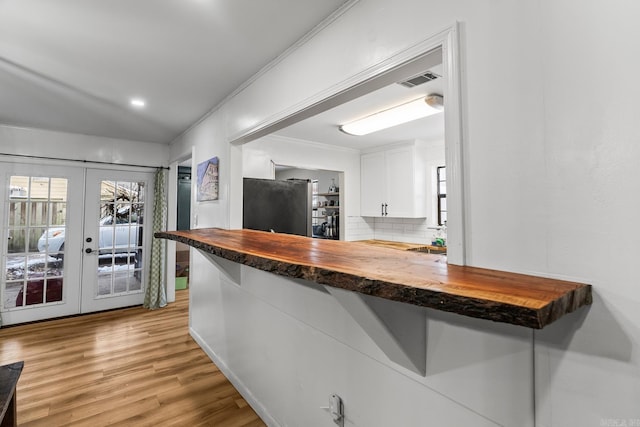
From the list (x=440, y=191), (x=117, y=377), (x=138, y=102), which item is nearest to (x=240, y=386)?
(x=117, y=377)

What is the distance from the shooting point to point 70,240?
152 inches

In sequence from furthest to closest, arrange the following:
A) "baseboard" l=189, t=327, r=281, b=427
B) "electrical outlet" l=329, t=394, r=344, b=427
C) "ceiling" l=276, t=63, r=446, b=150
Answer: "ceiling" l=276, t=63, r=446, b=150 < "baseboard" l=189, t=327, r=281, b=427 < "electrical outlet" l=329, t=394, r=344, b=427

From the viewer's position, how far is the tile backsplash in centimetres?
418

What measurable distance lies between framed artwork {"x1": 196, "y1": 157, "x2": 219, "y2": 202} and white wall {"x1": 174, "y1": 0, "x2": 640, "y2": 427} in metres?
1.97

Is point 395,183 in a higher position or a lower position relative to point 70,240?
higher

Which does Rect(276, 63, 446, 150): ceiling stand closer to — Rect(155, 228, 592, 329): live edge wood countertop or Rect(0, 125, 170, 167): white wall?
Rect(155, 228, 592, 329): live edge wood countertop

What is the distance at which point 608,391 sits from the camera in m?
0.69

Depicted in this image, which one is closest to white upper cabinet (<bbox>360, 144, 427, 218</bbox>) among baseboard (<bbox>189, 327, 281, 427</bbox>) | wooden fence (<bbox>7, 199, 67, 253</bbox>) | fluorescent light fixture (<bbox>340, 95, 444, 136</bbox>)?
fluorescent light fixture (<bbox>340, 95, 444, 136</bbox>)

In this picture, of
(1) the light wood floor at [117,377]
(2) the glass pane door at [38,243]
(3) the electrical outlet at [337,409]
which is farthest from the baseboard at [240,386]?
(2) the glass pane door at [38,243]

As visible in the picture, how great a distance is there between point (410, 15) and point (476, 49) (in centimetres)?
32

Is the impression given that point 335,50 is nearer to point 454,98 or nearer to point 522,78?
point 454,98

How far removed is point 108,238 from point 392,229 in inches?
159

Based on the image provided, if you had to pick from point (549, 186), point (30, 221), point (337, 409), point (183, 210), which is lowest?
point (337, 409)

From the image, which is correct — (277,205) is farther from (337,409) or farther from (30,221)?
(30,221)
